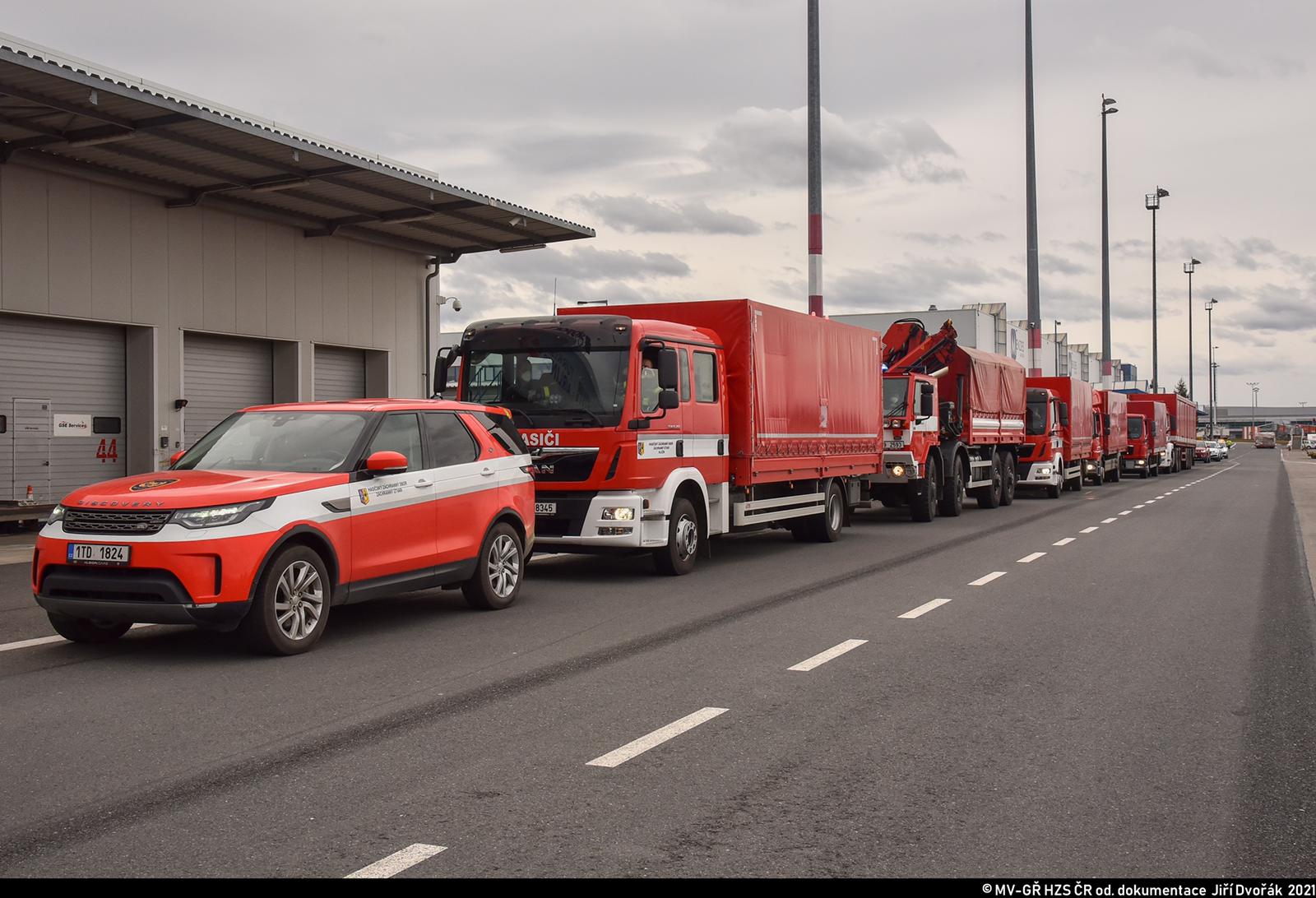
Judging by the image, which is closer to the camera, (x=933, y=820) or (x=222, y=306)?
(x=933, y=820)

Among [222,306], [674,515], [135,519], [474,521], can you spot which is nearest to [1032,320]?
[222,306]

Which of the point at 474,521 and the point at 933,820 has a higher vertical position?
the point at 474,521

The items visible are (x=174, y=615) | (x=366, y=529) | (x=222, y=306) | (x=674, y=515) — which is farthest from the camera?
(x=222, y=306)

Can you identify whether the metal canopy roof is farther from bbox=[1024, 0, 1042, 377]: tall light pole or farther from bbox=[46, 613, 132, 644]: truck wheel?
bbox=[1024, 0, 1042, 377]: tall light pole

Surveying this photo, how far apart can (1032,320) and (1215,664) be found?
113 feet

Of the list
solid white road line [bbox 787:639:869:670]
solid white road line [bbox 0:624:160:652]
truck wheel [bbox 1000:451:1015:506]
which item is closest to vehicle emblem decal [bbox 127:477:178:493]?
solid white road line [bbox 0:624:160:652]

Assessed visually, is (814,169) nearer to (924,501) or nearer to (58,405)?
(924,501)

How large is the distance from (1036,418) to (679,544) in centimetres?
1948

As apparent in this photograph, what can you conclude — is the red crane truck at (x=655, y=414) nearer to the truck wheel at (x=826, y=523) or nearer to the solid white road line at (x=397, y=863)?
the truck wheel at (x=826, y=523)

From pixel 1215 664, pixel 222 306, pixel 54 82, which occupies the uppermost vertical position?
pixel 54 82

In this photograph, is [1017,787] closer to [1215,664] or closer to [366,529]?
[1215,664]

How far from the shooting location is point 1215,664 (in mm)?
8062

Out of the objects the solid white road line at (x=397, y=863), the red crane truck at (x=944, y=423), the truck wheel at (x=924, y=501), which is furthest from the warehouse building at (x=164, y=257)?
the solid white road line at (x=397, y=863)
